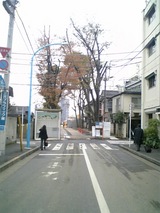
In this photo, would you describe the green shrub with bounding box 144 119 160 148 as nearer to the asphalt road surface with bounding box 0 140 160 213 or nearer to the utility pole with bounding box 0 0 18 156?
the asphalt road surface with bounding box 0 140 160 213

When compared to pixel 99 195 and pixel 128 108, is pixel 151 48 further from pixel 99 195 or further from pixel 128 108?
pixel 99 195

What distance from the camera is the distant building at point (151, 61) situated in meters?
25.0

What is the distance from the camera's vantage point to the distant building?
81.9 ft

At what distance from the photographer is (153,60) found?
26266mm

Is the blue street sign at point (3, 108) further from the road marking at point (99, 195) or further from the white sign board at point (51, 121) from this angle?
the white sign board at point (51, 121)

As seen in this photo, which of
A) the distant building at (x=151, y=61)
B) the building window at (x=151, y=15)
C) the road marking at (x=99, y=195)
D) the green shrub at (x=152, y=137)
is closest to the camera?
the road marking at (x=99, y=195)

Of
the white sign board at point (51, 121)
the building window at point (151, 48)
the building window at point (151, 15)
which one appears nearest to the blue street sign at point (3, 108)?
the building window at point (151, 48)

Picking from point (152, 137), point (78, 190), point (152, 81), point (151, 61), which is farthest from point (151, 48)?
point (78, 190)

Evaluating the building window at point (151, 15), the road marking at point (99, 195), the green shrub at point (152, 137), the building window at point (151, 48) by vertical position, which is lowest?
the road marking at point (99, 195)

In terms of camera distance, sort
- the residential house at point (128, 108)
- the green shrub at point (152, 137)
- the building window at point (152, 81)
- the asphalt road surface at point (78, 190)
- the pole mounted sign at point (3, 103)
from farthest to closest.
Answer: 1. the residential house at point (128, 108)
2. the building window at point (152, 81)
3. the green shrub at point (152, 137)
4. the pole mounted sign at point (3, 103)
5. the asphalt road surface at point (78, 190)

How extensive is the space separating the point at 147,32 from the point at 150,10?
6.41 feet

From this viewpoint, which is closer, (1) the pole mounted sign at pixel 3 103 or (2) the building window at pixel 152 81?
(1) the pole mounted sign at pixel 3 103

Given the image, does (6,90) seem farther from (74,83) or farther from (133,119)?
(133,119)

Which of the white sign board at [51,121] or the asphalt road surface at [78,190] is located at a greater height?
the white sign board at [51,121]
